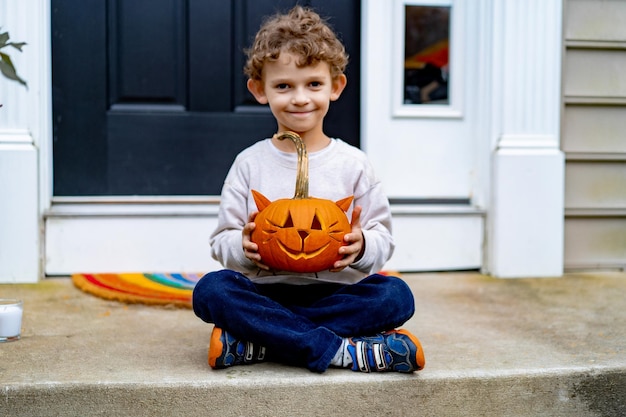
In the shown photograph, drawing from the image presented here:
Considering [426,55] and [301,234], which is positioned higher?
[426,55]

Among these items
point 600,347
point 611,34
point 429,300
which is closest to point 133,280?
point 429,300

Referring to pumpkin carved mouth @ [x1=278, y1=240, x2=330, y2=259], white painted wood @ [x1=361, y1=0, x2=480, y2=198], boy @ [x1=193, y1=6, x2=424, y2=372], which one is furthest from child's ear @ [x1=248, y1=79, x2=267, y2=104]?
white painted wood @ [x1=361, y1=0, x2=480, y2=198]

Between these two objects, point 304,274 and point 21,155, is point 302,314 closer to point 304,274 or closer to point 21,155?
point 304,274

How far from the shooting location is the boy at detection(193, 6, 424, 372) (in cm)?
192

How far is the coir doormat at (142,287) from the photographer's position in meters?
2.77

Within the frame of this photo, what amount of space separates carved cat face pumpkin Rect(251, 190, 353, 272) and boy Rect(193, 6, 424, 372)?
0.10 feet

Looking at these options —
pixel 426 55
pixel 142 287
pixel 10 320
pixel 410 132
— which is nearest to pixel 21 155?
pixel 142 287

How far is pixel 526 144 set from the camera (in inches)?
130

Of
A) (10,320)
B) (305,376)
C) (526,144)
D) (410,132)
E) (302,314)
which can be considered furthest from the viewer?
(410,132)

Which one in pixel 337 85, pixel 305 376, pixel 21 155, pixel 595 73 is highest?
pixel 595 73

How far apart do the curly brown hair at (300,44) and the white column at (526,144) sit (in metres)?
1.38

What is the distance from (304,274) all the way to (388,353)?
35cm

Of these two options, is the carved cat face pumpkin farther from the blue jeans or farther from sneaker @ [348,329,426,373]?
sneaker @ [348,329,426,373]

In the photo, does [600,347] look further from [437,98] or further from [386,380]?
[437,98]
